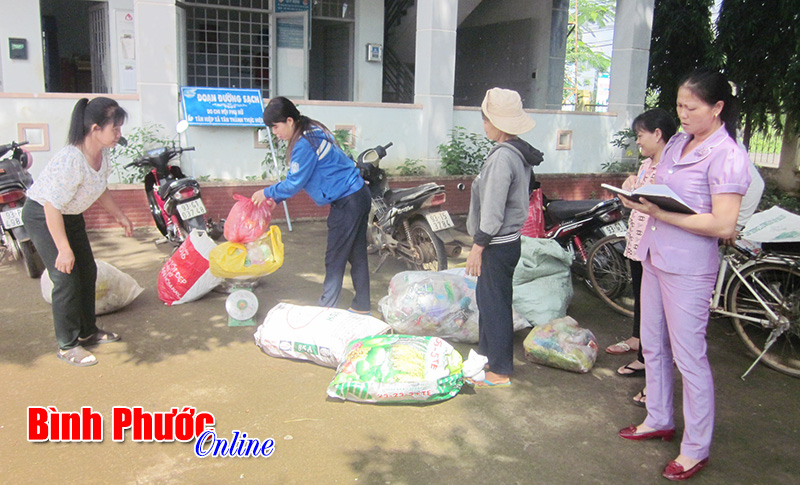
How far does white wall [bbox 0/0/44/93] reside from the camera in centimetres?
904

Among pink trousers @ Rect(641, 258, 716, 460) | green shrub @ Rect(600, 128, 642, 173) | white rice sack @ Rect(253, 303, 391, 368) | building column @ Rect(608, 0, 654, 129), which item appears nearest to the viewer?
pink trousers @ Rect(641, 258, 716, 460)

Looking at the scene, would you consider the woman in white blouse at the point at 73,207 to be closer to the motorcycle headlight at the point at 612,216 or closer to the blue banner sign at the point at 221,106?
the blue banner sign at the point at 221,106

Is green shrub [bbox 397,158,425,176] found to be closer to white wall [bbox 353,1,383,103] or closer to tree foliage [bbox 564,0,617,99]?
white wall [bbox 353,1,383,103]

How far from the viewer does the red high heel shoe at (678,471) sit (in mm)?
2883

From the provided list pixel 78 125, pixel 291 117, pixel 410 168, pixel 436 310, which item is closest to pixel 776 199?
pixel 410 168

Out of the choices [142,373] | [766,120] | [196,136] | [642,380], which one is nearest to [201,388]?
[142,373]

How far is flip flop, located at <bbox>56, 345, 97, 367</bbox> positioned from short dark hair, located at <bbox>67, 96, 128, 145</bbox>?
1.28 meters

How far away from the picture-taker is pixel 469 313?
438cm

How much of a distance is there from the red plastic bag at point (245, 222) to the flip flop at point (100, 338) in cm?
100

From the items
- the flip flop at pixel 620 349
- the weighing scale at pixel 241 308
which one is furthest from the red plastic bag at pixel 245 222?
the flip flop at pixel 620 349

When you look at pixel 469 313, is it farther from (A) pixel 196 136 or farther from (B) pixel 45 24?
(B) pixel 45 24

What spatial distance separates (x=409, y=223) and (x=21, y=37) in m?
7.04

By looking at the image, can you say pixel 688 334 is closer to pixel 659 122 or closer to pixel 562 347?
pixel 562 347

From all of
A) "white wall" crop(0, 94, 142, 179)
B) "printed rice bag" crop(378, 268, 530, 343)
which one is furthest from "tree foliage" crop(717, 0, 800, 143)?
"white wall" crop(0, 94, 142, 179)
